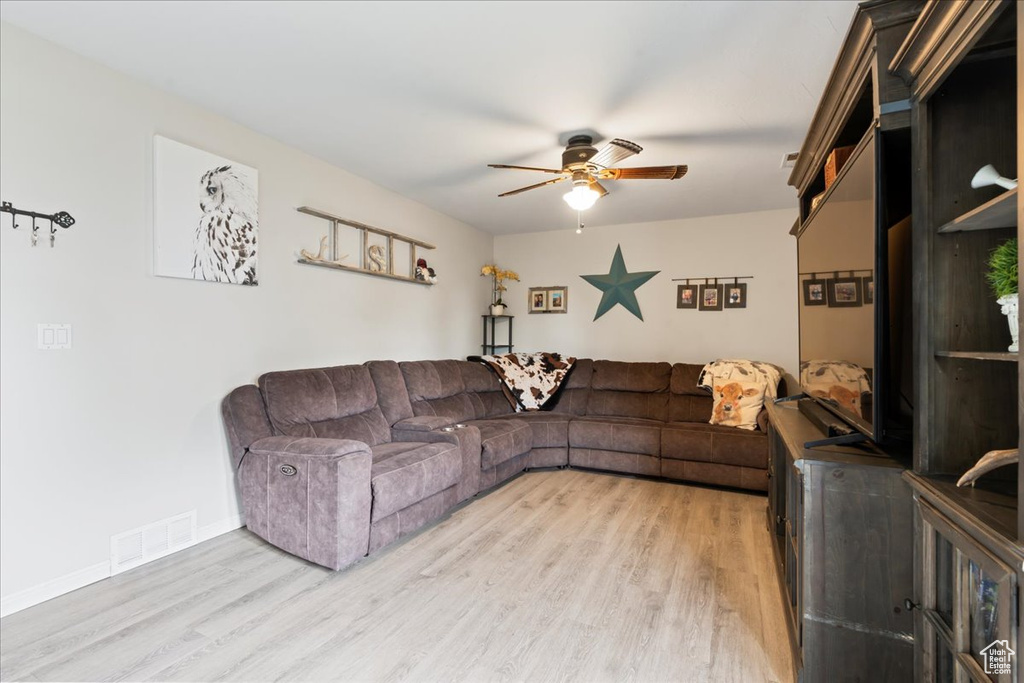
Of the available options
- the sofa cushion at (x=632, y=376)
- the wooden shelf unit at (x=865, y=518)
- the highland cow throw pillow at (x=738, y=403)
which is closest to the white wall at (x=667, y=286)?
the sofa cushion at (x=632, y=376)

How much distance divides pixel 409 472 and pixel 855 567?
76.8 inches

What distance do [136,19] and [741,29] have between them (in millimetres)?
2408

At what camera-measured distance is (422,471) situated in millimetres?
2584

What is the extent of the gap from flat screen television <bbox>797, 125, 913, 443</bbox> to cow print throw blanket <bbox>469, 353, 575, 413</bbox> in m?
2.84

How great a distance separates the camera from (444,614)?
1.88m

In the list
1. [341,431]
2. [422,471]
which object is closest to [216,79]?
[341,431]

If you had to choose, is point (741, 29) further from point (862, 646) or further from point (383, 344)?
point (383, 344)

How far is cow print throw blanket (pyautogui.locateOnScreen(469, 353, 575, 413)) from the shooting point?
451 centimetres

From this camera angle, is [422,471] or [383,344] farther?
[383,344]

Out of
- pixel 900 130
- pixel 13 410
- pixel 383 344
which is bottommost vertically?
pixel 13 410

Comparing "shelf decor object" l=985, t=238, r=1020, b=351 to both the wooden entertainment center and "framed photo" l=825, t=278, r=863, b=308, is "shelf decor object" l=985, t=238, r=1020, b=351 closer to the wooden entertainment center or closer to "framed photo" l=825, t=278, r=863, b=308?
the wooden entertainment center

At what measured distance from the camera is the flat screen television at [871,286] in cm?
135

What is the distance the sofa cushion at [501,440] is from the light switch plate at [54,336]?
7.43 ft

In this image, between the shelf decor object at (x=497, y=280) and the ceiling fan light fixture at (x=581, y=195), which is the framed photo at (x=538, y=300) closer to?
the shelf decor object at (x=497, y=280)
